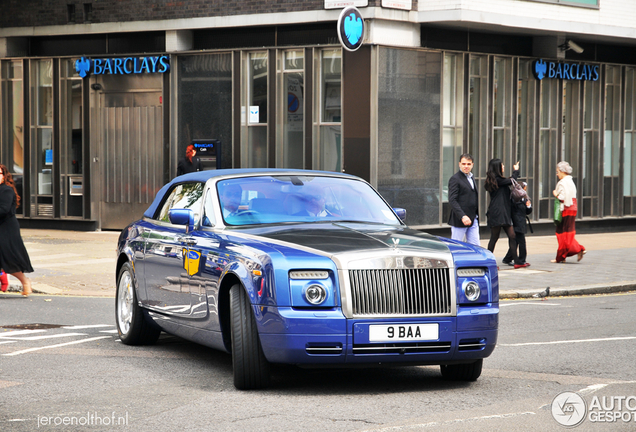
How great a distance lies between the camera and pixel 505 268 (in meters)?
16.3

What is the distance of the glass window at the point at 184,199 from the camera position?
8000 mm

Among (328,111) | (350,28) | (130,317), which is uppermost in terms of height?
(350,28)

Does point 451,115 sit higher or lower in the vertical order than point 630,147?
higher

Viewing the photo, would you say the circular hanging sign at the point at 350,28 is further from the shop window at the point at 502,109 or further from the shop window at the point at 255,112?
the shop window at the point at 502,109

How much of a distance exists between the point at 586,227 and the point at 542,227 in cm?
188

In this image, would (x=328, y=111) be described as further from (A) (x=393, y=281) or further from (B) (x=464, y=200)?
(A) (x=393, y=281)

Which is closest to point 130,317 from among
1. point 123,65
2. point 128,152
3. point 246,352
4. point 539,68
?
point 246,352

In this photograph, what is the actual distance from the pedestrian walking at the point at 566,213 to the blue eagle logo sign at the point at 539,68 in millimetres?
7010


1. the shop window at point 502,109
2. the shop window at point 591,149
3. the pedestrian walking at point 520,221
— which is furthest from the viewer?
the shop window at point 591,149

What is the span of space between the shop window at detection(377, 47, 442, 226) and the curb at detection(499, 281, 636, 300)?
695 centimetres

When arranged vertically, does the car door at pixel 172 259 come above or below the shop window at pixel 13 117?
below

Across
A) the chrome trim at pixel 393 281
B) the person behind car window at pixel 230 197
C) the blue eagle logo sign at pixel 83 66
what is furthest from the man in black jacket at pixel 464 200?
the blue eagle logo sign at pixel 83 66

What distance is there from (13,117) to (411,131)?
1069 cm

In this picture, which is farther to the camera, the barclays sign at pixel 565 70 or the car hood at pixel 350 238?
the barclays sign at pixel 565 70
